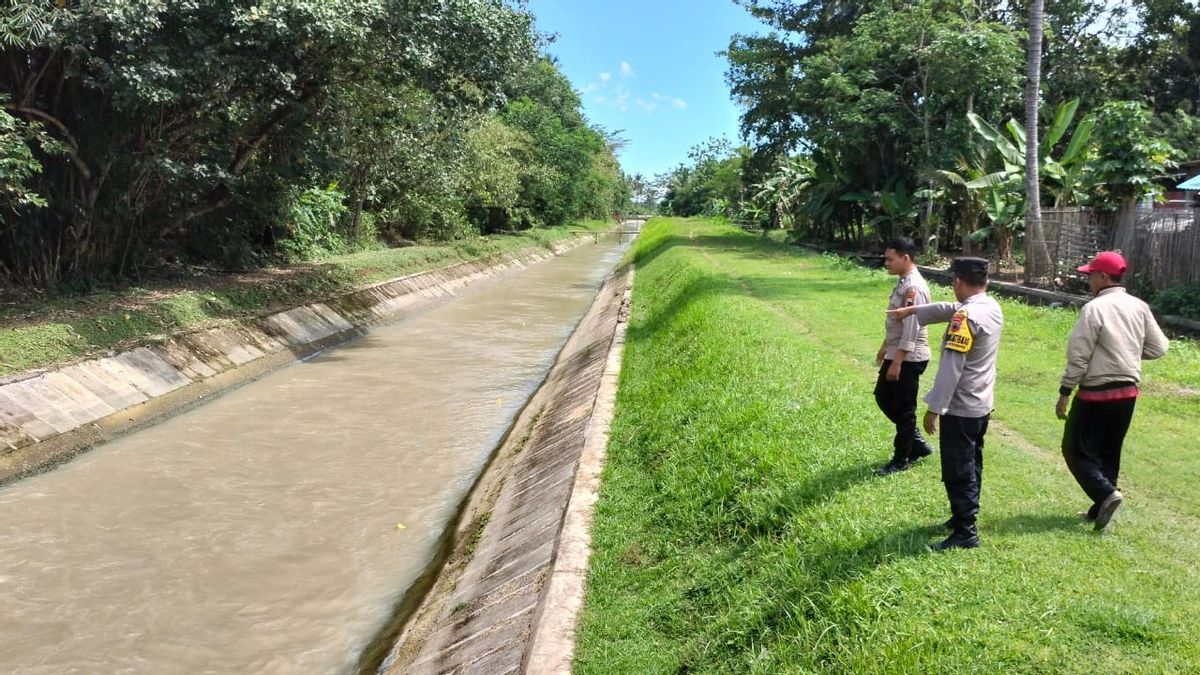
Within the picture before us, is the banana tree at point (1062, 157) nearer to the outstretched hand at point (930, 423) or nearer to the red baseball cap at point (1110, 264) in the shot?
the red baseball cap at point (1110, 264)

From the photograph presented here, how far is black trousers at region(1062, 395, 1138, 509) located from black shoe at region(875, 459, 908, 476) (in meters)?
0.97

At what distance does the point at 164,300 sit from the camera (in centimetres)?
1295

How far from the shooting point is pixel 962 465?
12.6ft

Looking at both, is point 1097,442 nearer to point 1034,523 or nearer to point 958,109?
point 1034,523

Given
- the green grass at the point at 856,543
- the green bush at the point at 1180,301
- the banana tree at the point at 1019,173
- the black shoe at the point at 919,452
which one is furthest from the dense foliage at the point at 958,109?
the black shoe at the point at 919,452

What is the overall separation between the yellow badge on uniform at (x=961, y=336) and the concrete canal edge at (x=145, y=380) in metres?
8.87

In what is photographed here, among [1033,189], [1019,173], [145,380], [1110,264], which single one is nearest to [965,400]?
[1110,264]

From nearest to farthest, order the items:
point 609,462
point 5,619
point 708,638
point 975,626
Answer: point 975,626
point 708,638
point 5,619
point 609,462

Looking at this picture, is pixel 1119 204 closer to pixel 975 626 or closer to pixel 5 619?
pixel 975 626

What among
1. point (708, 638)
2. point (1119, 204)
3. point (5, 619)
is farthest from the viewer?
point (1119, 204)

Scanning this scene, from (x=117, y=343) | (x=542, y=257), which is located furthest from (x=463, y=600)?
(x=542, y=257)

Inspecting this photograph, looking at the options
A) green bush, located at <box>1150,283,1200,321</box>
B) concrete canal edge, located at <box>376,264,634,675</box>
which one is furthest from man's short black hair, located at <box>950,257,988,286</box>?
green bush, located at <box>1150,283,1200,321</box>

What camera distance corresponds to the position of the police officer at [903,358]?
15.7 ft

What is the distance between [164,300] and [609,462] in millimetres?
9665
